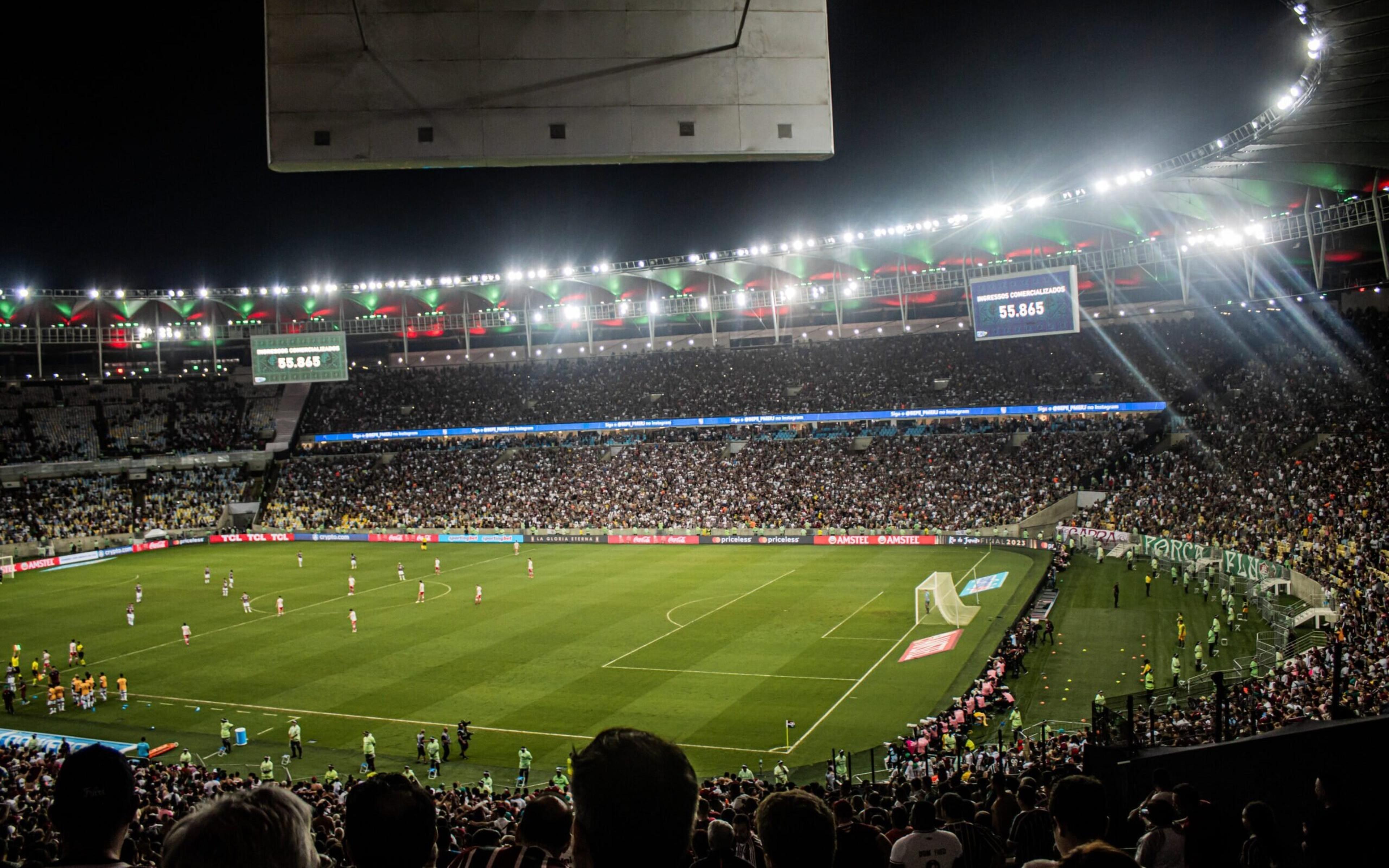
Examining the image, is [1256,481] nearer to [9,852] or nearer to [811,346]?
[811,346]

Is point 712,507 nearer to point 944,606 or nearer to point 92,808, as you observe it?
point 944,606

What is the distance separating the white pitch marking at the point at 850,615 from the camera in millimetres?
34094

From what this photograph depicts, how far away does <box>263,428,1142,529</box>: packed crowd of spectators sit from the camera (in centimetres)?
5631

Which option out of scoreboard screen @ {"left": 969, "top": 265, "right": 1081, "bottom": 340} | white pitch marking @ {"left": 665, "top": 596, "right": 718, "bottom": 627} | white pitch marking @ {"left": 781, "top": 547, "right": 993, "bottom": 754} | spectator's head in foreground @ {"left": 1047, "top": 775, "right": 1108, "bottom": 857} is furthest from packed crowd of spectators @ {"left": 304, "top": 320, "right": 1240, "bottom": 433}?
spectator's head in foreground @ {"left": 1047, "top": 775, "right": 1108, "bottom": 857}

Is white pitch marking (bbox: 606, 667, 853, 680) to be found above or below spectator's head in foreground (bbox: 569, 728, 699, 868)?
below

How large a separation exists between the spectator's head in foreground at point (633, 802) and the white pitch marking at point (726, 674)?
27035 mm

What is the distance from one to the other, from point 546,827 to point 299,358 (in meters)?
55.4

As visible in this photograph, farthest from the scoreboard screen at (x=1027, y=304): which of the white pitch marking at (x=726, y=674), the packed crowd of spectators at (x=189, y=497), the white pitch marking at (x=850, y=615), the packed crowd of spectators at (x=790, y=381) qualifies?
the packed crowd of spectators at (x=189, y=497)

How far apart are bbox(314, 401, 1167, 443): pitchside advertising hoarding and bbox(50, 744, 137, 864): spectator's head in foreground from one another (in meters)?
61.5

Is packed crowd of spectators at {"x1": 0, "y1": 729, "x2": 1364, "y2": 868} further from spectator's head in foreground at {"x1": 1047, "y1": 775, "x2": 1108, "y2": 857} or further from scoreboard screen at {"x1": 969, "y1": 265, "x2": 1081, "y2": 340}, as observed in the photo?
scoreboard screen at {"x1": 969, "y1": 265, "x2": 1081, "y2": 340}

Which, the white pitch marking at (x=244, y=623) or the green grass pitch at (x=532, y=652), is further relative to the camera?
the white pitch marking at (x=244, y=623)

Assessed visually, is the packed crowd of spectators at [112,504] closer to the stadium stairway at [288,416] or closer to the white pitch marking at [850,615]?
the stadium stairway at [288,416]

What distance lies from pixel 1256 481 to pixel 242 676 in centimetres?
4133

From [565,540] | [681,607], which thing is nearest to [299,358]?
[565,540]
